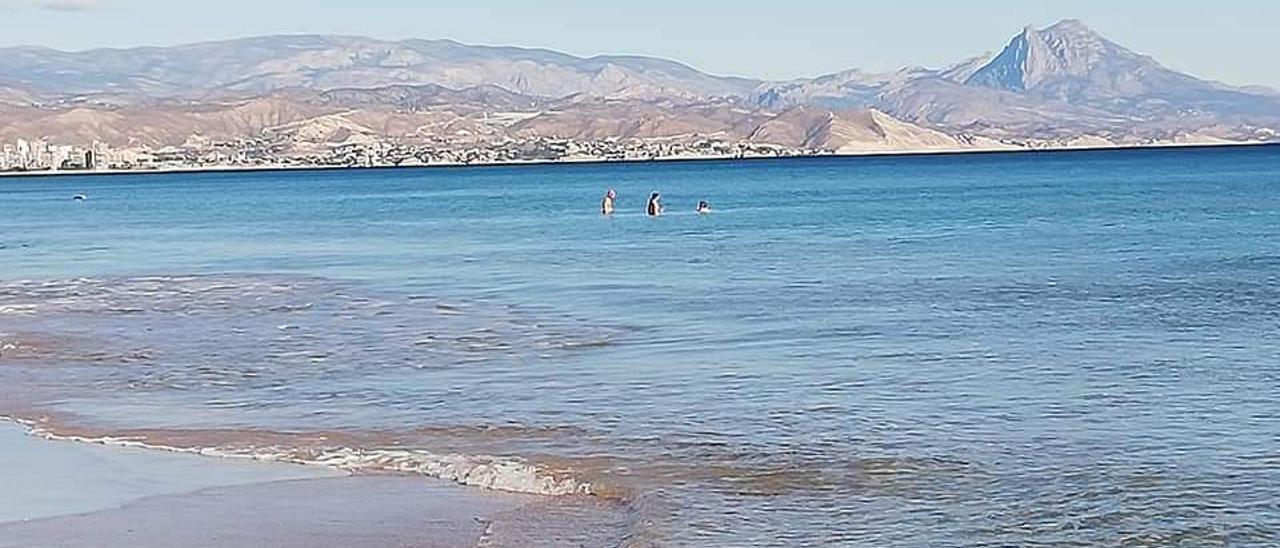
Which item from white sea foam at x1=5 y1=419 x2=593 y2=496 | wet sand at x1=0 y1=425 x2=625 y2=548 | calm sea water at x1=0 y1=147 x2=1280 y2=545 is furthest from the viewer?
white sea foam at x1=5 y1=419 x2=593 y2=496

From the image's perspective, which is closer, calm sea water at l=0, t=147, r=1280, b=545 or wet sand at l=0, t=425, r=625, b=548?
wet sand at l=0, t=425, r=625, b=548

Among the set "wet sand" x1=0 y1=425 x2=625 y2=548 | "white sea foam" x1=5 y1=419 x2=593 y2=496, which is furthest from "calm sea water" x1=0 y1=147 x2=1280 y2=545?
"wet sand" x1=0 y1=425 x2=625 y2=548

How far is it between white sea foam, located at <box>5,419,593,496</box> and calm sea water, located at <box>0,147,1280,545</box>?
0.26 metres

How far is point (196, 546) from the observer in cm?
1370

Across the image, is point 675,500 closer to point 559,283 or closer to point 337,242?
point 559,283

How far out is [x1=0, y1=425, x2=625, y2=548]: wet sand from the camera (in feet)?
46.0

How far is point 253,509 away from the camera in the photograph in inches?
597

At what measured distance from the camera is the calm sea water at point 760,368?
1552 cm

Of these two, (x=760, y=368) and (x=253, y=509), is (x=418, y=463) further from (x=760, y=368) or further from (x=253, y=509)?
(x=760, y=368)

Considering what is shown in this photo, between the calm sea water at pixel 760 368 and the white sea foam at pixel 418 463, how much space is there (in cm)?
26

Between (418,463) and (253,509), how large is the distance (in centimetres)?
247

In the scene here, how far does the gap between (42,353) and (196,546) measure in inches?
610

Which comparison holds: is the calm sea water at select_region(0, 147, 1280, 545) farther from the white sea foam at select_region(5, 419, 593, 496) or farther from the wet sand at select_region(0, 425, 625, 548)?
the wet sand at select_region(0, 425, 625, 548)

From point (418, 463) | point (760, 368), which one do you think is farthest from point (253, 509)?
point (760, 368)
